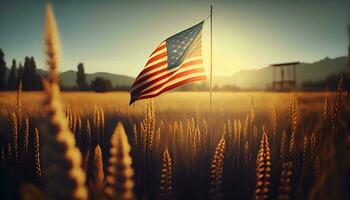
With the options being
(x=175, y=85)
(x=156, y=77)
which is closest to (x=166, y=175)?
(x=175, y=85)

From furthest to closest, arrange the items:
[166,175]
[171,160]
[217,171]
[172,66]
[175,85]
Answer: [172,66] → [175,85] → [171,160] → [166,175] → [217,171]

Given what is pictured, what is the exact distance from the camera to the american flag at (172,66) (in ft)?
17.8

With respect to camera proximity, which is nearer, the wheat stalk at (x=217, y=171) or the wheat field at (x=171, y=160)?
the wheat field at (x=171, y=160)

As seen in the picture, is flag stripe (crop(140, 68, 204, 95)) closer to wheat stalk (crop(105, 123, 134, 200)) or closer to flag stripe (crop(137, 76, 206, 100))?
flag stripe (crop(137, 76, 206, 100))

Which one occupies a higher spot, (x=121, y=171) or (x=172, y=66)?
(x=172, y=66)

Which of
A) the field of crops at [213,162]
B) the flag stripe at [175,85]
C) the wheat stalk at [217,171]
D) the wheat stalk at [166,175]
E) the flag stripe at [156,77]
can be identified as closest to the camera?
the field of crops at [213,162]

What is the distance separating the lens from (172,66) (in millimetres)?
5500

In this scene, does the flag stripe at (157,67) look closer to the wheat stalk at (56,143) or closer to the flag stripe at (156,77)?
the flag stripe at (156,77)

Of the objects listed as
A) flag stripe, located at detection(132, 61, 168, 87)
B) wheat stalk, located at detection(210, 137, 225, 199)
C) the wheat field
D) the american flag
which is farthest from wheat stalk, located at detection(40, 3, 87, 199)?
flag stripe, located at detection(132, 61, 168, 87)

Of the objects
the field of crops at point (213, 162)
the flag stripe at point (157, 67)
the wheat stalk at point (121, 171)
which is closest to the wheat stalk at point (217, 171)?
the field of crops at point (213, 162)

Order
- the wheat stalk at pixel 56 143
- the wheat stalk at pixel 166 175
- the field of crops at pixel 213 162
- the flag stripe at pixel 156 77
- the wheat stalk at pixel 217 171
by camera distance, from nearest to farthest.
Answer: the wheat stalk at pixel 56 143 → the field of crops at pixel 213 162 → the wheat stalk at pixel 217 171 → the wheat stalk at pixel 166 175 → the flag stripe at pixel 156 77

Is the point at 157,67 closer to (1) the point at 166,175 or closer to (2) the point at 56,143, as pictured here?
(1) the point at 166,175

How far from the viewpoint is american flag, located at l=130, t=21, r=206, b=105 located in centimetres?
542

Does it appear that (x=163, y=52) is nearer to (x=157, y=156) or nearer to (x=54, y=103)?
(x=157, y=156)
